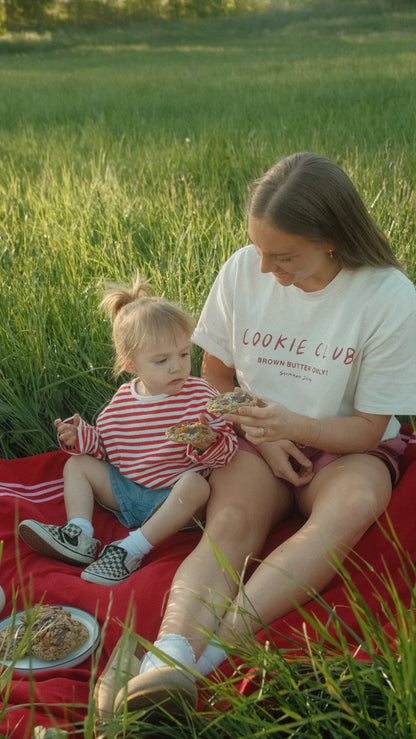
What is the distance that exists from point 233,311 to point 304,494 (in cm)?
65

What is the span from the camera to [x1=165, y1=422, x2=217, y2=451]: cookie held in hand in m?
2.43

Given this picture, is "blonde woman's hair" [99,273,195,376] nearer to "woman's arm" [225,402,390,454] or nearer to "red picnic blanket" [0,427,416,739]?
"woman's arm" [225,402,390,454]

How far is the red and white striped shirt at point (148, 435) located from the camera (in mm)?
2646

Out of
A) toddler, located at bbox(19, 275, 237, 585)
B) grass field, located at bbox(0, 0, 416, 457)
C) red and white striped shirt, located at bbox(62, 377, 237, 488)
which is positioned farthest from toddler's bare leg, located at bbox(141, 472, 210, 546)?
grass field, located at bbox(0, 0, 416, 457)

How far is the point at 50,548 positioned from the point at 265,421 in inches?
32.1

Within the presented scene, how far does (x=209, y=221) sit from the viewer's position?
468 centimetres

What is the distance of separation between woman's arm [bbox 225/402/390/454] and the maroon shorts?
48mm

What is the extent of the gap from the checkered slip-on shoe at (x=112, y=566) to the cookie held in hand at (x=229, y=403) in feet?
1.69

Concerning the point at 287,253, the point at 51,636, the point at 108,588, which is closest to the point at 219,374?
the point at 287,253

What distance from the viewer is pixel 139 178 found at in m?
5.71

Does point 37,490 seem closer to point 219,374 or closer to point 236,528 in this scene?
point 219,374

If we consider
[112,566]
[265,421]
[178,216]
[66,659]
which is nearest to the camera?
[66,659]

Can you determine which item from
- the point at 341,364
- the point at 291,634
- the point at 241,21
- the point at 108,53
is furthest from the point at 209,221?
the point at 241,21

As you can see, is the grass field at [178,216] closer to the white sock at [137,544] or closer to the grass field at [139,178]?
the grass field at [139,178]
